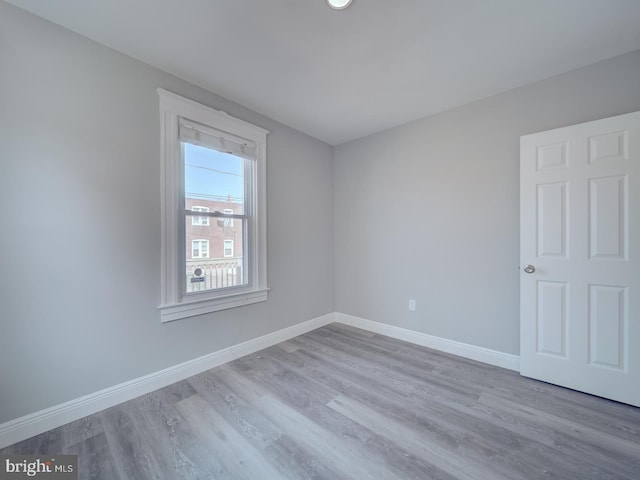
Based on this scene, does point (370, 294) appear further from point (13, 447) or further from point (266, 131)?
point (13, 447)

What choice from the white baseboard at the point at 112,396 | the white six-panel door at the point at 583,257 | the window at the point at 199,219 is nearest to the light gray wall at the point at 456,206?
the white six-panel door at the point at 583,257

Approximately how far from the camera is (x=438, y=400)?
1.90 metres

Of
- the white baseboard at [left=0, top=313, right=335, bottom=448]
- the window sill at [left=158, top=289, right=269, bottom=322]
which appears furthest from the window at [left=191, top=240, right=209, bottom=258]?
the white baseboard at [left=0, top=313, right=335, bottom=448]

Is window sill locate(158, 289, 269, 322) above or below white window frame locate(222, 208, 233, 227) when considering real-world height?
below

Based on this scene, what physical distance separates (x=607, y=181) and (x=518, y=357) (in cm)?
163

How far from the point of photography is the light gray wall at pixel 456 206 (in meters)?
2.15

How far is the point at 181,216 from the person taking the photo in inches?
87.0

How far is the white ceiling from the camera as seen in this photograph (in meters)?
1.54

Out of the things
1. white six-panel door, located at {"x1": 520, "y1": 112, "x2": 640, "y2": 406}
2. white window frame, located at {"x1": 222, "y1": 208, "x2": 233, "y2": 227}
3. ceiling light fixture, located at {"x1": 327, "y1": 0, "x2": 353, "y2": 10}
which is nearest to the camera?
ceiling light fixture, located at {"x1": 327, "y1": 0, "x2": 353, "y2": 10}

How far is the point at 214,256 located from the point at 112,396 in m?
1.27

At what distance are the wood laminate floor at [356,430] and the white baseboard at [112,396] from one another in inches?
2.3

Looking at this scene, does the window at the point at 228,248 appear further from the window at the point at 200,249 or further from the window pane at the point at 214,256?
the window at the point at 200,249

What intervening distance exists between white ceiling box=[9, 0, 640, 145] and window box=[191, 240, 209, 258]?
4.78ft

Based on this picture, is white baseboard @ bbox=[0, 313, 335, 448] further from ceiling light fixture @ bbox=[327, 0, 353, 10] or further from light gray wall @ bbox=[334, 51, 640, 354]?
ceiling light fixture @ bbox=[327, 0, 353, 10]
